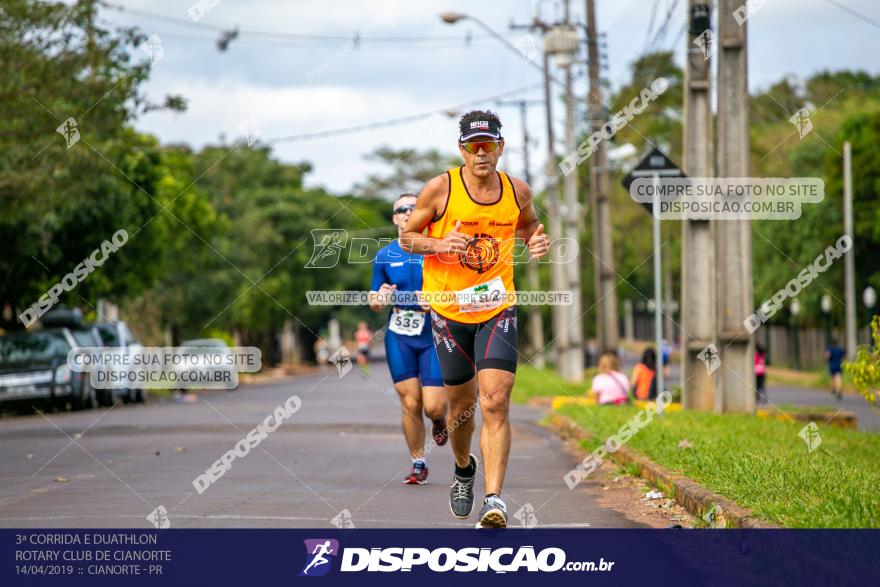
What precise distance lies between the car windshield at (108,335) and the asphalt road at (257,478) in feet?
37.7

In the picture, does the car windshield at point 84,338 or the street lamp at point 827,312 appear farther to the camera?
the street lamp at point 827,312

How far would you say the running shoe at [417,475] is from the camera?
38.8 ft

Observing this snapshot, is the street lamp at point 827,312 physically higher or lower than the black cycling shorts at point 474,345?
lower

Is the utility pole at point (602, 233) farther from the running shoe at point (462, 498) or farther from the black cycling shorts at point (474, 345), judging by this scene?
the black cycling shorts at point (474, 345)

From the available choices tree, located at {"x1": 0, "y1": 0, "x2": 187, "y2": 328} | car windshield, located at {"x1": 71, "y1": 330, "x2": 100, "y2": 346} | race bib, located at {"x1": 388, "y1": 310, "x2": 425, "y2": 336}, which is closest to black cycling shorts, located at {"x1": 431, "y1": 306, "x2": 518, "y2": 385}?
race bib, located at {"x1": 388, "y1": 310, "x2": 425, "y2": 336}

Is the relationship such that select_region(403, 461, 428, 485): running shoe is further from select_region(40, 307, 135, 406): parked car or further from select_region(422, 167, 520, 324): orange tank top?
select_region(40, 307, 135, 406): parked car

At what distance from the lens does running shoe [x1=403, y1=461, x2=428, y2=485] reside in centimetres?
1183

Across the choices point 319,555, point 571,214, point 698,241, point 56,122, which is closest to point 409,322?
point 319,555

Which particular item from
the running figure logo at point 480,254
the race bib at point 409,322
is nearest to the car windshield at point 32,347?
the race bib at point 409,322

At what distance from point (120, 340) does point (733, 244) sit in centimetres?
1874

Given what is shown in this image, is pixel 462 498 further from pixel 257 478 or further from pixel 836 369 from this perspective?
pixel 836 369

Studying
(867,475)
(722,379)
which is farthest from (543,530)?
(722,379)

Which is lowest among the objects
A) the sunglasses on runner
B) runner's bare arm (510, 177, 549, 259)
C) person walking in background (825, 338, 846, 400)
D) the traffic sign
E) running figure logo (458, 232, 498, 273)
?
person walking in background (825, 338, 846, 400)

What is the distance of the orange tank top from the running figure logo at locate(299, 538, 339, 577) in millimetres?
1539
